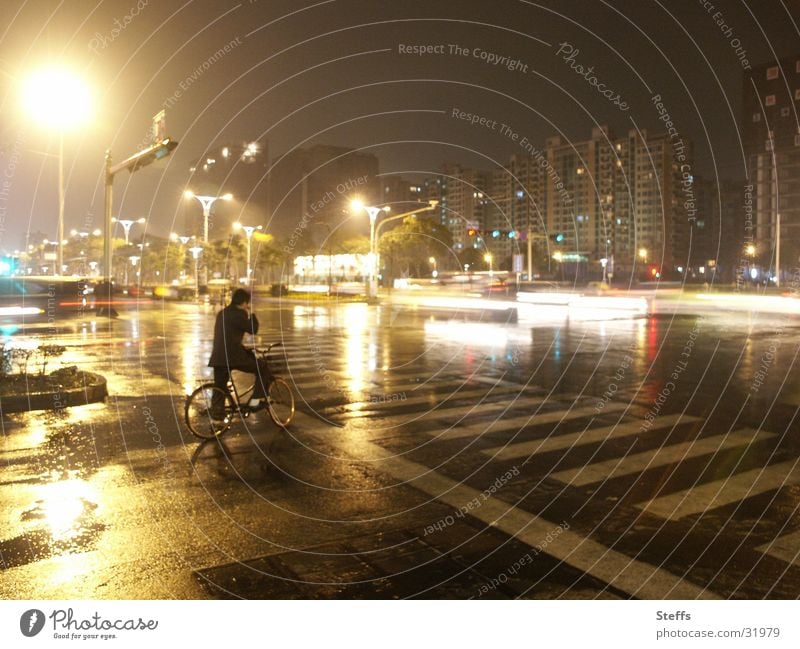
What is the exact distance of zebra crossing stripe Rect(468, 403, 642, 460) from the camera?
912 centimetres

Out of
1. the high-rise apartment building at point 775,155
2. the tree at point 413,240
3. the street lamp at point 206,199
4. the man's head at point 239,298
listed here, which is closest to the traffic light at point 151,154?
the street lamp at point 206,199

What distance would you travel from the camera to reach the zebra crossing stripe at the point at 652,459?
795 cm

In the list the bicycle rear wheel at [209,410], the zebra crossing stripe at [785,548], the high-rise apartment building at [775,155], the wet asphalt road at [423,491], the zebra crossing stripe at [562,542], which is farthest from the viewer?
the high-rise apartment building at [775,155]

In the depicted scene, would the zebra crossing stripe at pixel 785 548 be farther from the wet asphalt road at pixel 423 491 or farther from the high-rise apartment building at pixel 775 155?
the high-rise apartment building at pixel 775 155

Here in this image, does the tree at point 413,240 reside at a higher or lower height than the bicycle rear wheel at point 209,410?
higher

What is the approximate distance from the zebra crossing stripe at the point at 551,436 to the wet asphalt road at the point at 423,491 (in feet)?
0.19

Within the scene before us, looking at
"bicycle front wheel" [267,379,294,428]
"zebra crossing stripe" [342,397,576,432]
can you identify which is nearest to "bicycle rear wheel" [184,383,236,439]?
"bicycle front wheel" [267,379,294,428]

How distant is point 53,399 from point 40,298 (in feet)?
84.2

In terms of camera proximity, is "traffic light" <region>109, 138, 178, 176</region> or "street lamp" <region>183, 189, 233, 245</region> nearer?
"traffic light" <region>109, 138, 178, 176</region>

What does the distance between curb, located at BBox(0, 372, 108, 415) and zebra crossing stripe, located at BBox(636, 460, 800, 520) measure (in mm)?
9110

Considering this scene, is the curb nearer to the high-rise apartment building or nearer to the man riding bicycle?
the man riding bicycle

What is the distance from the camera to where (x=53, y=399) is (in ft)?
39.5

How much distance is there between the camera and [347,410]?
11859 mm

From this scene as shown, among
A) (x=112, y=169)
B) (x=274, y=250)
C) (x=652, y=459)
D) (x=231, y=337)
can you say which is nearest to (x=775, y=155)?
(x=274, y=250)
